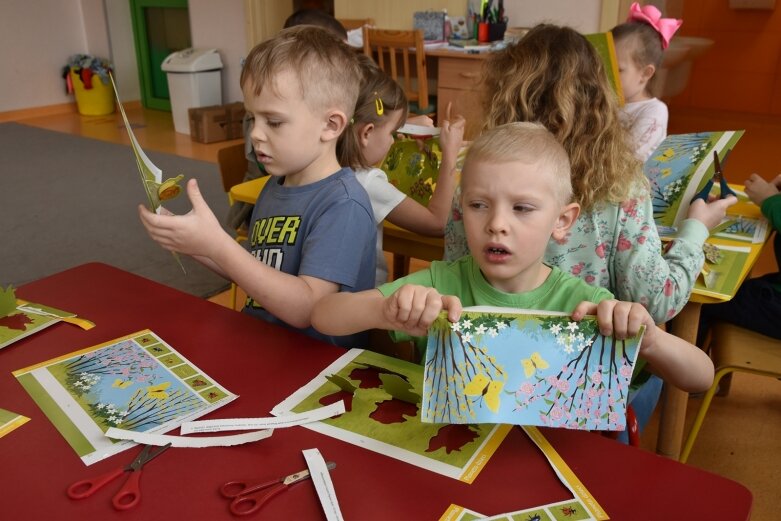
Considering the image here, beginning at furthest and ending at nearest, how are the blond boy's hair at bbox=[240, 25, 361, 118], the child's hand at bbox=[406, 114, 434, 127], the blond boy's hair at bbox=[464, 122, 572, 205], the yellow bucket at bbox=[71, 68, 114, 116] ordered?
1. the yellow bucket at bbox=[71, 68, 114, 116]
2. the child's hand at bbox=[406, 114, 434, 127]
3. the blond boy's hair at bbox=[240, 25, 361, 118]
4. the blond boy's hair at bbox=[464, 122, 572, 205]

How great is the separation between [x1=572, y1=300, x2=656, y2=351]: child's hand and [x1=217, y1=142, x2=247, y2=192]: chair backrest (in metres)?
1.97

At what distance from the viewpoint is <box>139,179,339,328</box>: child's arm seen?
1.05 m

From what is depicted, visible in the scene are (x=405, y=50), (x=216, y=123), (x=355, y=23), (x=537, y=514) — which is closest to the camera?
(x=537, y=514)

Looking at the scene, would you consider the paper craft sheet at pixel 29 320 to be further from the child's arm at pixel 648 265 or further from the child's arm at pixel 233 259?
the child's arm at pixel 648 265

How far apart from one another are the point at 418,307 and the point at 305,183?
→ 0.59 m

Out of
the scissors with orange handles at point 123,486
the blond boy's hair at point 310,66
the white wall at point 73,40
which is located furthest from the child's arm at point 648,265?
the white wall at point 73,40

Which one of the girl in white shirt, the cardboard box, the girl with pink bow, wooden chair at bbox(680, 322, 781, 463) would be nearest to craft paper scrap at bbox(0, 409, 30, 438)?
the girl in white shirt

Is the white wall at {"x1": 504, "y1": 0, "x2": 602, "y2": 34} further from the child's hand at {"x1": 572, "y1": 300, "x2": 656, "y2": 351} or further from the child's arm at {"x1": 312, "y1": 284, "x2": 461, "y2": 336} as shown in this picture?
the child's hand at {"x1": 572, "y1": 300, "x2": 656, "y2": 351}

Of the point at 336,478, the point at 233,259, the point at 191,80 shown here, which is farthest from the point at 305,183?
the point at 191,80

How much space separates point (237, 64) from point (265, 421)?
616cm

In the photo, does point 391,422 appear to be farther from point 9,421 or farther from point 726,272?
point 726,272

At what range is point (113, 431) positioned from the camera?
0.88 m

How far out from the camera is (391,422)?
934mm

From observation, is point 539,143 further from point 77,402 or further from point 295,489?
point 77,402
